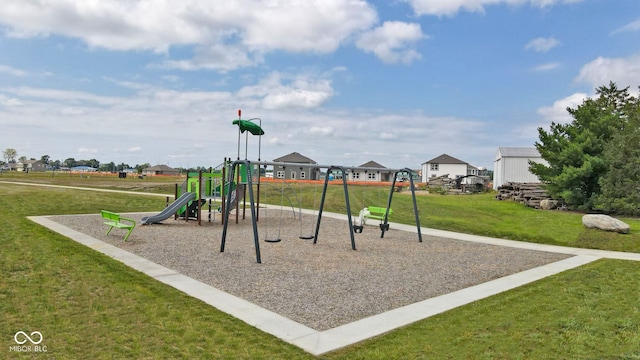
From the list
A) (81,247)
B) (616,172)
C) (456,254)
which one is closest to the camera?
(81,247)

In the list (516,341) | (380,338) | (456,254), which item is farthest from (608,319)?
(456,254)

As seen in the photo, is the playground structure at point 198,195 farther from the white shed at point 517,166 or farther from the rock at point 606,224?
the white shed at point 517,166

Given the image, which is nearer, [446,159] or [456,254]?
[456,254]

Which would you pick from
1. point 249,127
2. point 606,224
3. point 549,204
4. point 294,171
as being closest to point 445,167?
point 294,171

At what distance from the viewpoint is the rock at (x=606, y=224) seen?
1525 centimetres

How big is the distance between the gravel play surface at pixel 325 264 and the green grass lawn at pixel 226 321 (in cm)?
101

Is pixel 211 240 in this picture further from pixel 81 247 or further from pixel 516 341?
pixel 516 341

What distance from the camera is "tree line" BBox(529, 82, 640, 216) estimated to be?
2128cm

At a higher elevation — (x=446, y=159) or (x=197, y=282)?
(x=446, y=159)

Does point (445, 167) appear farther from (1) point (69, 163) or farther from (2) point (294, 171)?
(1) point (69, 163)

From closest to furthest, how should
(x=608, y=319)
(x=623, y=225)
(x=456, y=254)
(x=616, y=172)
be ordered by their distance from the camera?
(x=608, y=319), (x=456, y=254), (x=623, y=225), (x=616, y=172)

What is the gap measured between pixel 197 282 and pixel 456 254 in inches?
291

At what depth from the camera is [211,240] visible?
510 inches

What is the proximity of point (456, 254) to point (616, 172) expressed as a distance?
50.3 feet
